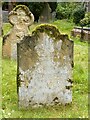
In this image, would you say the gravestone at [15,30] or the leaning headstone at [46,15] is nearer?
the gravestone at [15,30]

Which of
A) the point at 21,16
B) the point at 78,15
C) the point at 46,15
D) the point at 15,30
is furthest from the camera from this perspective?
the point at 46,15

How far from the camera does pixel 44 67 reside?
20.7 ft

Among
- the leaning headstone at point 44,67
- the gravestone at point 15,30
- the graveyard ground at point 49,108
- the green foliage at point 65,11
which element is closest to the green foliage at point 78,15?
the green foliage at point 65,11

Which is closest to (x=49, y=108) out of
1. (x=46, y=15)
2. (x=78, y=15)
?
(x=78, y=15)

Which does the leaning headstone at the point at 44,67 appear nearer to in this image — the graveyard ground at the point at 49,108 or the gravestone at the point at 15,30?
the graveyard ground at the point at 49,108

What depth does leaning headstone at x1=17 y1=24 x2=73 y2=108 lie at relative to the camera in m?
6.21

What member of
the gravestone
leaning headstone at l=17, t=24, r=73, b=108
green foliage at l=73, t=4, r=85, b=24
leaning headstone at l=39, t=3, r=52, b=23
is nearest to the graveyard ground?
leaning headstone at l=17, t=24, r=73, b=108

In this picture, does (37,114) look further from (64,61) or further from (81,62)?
(81,62)

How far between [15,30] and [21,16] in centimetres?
43

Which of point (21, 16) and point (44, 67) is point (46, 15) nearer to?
point (21, 16)

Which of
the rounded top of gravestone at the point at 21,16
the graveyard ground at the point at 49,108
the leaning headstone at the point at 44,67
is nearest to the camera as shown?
the graveyard ground at the point at 49,108

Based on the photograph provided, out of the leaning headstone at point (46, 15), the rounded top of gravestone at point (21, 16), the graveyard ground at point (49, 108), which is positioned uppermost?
the rounded top of gravestone at point (21, 16)

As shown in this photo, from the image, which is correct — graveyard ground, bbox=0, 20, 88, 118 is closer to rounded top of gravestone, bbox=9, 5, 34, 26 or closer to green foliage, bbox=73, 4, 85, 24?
rounded top of gravestone, bbox=9, 5, 34, 26

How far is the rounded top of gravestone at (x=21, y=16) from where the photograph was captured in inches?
416
